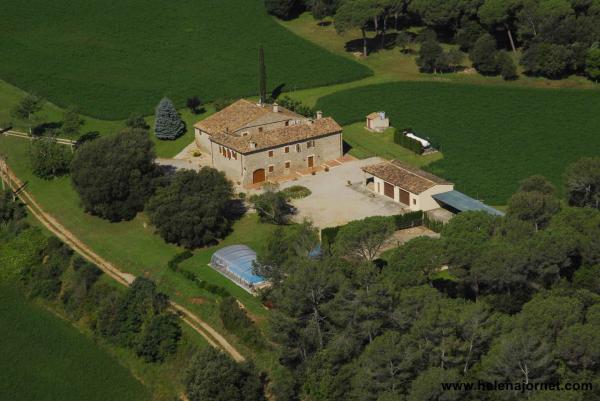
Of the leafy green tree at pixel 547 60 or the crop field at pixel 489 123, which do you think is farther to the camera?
the leafy green tree at pixel 547 60

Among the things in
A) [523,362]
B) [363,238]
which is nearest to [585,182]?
A: [363,238]

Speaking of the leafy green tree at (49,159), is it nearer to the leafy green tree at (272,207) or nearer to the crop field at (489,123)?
the leafy green tree at (272,207)

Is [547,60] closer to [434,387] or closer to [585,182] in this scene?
[585,182]

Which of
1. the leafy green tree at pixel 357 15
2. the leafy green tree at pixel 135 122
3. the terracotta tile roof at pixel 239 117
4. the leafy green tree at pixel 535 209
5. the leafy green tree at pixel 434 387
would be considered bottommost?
the leafy green tree at pixel 135 122

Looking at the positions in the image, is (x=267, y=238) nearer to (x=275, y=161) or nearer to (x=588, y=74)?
(x=275, y=161)

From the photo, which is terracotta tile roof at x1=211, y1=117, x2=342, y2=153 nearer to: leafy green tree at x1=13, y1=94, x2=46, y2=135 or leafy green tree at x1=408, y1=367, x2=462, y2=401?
leafy green tree at x1=13, y1=94, x2=46, y2=135

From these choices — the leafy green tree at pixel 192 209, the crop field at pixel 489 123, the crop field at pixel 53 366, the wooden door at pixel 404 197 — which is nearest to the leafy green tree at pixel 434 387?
the crop field at pixel 53 366

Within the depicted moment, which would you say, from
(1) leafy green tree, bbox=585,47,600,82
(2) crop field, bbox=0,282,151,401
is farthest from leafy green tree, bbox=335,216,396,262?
(1) leafy green tree, bbox=585,47,600,82

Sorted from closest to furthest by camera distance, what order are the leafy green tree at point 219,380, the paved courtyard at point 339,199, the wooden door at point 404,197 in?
the leafy green tree at point 219,380, the paved courtyard at point 339,199, the wooden door at point 404,197
